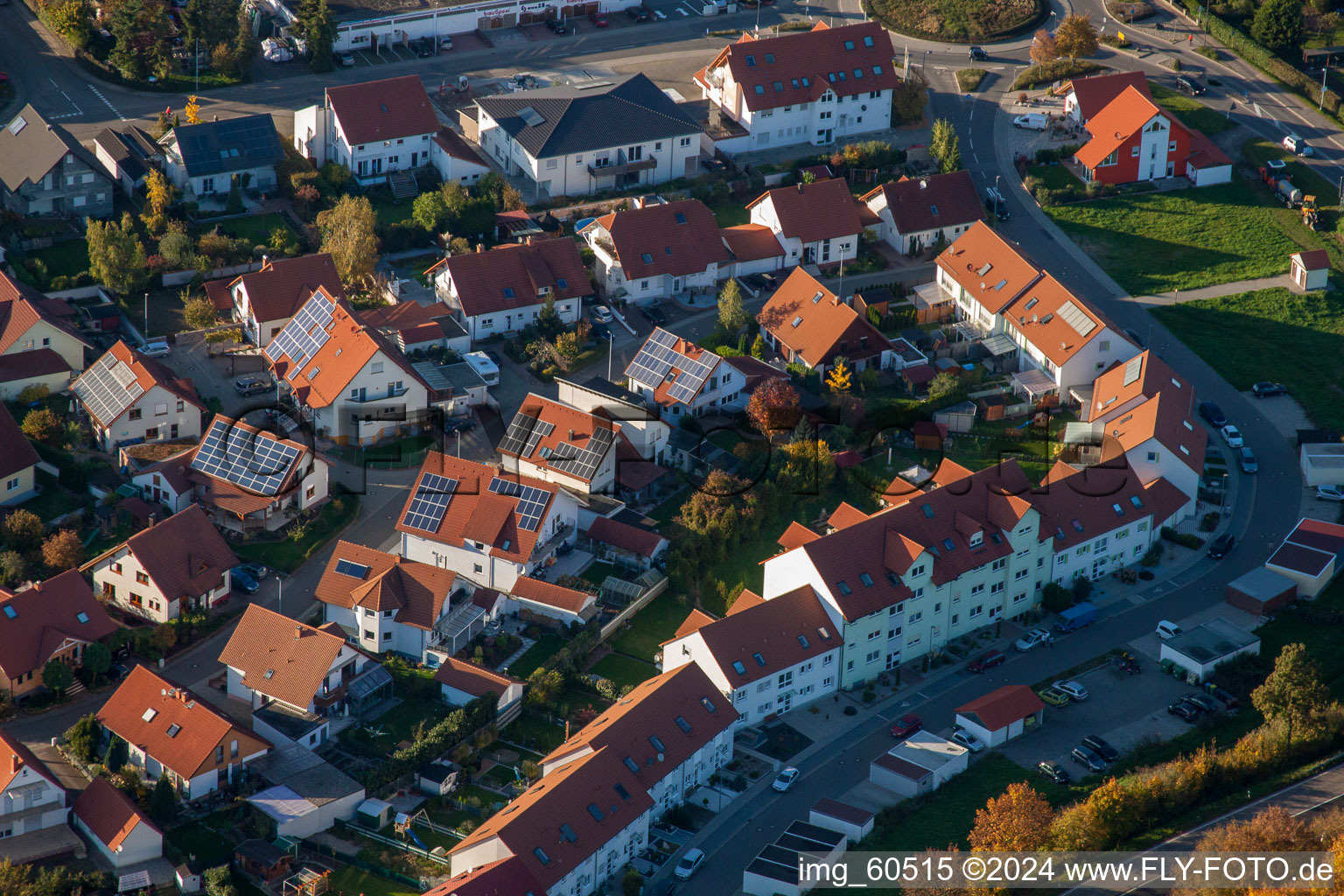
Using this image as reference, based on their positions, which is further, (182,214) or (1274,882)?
(182,214)

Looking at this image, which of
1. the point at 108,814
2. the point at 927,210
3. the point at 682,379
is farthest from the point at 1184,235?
the point at 108,814

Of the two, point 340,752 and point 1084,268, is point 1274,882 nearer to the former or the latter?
point 340,752

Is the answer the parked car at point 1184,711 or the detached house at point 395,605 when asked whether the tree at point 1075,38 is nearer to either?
the parked car at point 1184,711

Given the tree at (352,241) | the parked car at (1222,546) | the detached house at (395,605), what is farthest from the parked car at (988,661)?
the tree at (352,241)

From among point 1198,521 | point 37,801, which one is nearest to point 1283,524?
point 1198,521

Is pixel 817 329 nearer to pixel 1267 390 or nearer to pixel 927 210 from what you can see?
pixel 927 210

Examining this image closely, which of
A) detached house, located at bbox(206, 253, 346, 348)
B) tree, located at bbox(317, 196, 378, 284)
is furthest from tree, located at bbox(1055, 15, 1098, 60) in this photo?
detached house, located at bbox(206, 253, 346, 348)

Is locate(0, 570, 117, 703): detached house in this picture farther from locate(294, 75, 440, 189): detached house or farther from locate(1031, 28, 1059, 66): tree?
locate(1031, 28, 1059, 66): tree
